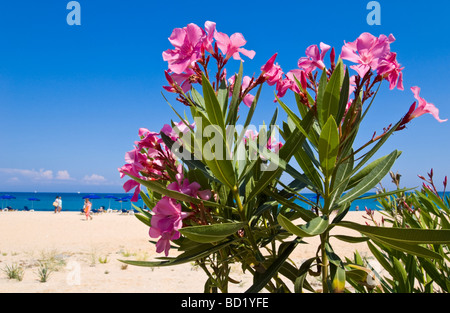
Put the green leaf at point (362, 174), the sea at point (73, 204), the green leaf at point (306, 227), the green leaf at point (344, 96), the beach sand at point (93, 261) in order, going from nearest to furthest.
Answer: the green leaf at point (306, 227)
the green leaf at point (344, 96)
the green leaf at point (362, 174)
the beach sand at point (93, 261)
the sea at point (73, 204)

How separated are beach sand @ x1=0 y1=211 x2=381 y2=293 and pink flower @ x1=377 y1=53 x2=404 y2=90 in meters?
2.22

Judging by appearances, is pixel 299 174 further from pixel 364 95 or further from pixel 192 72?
pixel 192 72

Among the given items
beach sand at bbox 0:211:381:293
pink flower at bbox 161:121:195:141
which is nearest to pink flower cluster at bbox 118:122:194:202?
pink flower at bbox 161:121:195:141

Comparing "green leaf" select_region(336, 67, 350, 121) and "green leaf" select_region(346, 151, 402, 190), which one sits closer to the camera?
"green leaf" select_region(336, 67, 350, 121)

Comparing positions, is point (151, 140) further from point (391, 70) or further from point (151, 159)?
point (391, 70)

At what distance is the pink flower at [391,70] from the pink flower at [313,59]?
15 cm

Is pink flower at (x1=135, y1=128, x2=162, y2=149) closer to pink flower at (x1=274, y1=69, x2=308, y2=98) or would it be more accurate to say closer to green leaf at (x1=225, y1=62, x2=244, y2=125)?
green leaf at (x1=225, y1=62, x2=244, y2=125)

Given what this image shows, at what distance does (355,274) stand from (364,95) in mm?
453

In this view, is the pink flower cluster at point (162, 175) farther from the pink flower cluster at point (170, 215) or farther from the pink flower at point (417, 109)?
the pink flower at point (417, 109)

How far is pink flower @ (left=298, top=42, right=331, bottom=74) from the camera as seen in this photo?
92cm

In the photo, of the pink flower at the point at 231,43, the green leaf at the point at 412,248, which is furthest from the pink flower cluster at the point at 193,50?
the green leaf at the point at 412,248

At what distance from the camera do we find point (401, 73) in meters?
0.86

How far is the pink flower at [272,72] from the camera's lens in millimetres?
953
